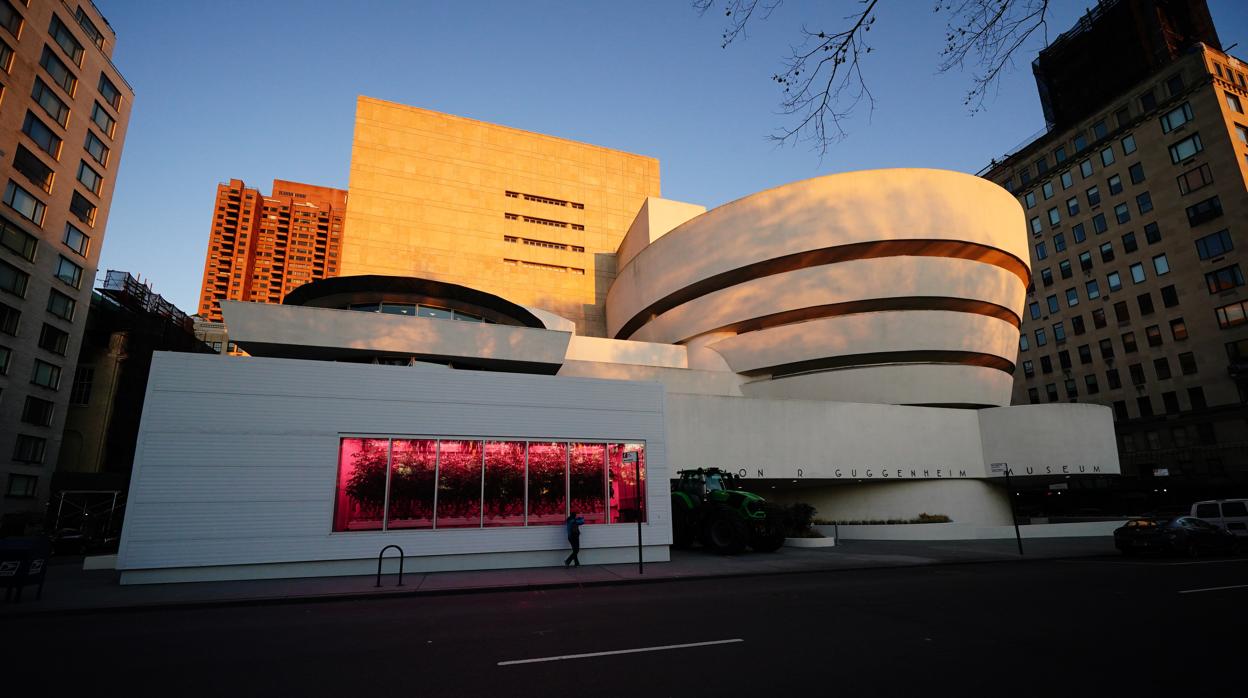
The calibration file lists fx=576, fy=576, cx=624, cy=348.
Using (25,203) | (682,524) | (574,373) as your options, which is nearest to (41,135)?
(25,203)

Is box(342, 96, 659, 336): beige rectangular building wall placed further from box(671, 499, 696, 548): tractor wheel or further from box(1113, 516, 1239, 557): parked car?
box(1113, 516, 1239, 557): parked car

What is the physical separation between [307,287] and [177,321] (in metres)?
39.1

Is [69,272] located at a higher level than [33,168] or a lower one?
lower

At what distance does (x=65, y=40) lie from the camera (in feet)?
138

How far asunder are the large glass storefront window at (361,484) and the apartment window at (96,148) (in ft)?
157

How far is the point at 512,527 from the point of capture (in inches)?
647

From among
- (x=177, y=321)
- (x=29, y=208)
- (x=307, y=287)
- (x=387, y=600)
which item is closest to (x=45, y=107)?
(x=29, y=208)

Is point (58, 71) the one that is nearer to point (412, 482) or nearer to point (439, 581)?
point (412, 482)

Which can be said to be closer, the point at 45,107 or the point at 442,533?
the point at 442,533

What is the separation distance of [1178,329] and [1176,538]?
43.8 metres

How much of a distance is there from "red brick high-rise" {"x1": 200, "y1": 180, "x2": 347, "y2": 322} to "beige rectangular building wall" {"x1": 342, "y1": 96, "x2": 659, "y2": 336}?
9331cm

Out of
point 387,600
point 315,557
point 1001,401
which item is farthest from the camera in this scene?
point 1001,401

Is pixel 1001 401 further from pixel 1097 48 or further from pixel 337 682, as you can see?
pixel 1097 48

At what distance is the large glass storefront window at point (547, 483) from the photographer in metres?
16.8
